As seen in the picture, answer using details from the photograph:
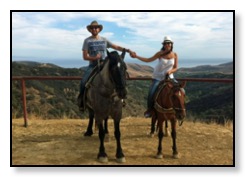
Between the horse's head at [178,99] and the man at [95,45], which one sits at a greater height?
the man at [95,45]

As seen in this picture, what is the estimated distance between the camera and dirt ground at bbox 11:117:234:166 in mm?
4895

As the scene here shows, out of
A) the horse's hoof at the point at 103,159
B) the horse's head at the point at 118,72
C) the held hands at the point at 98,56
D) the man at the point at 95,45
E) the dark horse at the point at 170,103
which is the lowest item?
the horse's hoof at the point at 103,159

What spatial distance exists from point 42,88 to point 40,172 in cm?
909

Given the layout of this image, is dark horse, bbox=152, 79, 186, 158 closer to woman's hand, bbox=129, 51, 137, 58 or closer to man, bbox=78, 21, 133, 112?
woman's hand, bbox=129, 51, 137, 58

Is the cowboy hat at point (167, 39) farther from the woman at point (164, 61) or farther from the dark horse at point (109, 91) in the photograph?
the dark horse at point (109, 91)

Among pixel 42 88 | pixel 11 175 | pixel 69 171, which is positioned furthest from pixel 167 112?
pixel 42 88

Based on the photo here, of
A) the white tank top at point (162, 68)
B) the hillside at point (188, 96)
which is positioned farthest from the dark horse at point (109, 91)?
the white tank top at point (162, 68)

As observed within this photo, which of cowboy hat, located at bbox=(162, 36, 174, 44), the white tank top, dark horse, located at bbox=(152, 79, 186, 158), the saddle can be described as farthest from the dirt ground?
cowboy hat, located at bbox=(162, 36, 174, 44)

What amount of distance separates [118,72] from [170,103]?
1.04 meters

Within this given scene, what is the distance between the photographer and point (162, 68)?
5090 mm

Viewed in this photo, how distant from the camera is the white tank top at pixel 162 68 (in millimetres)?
4996

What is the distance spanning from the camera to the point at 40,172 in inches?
188

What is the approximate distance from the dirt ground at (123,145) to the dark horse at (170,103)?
42 cm
